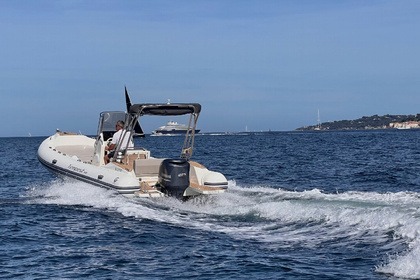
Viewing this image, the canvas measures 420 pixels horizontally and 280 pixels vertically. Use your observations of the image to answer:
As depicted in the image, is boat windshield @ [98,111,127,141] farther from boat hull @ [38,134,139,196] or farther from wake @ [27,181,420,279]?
wake @ [27,181,420,279]

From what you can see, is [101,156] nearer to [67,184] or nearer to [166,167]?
[67,184]

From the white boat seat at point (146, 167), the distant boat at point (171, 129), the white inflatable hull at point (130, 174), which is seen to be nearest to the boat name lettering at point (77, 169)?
the white inflatable hull at point (130, 174)

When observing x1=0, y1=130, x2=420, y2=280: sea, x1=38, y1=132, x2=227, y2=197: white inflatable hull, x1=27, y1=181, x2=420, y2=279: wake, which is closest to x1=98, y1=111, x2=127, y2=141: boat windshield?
x1=38, y1=132, x2=227, y2=197: white inflatable hull

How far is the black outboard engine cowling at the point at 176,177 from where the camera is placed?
541 inches

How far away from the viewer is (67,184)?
16.1m

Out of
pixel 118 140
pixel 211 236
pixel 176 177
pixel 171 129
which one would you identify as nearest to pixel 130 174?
pixel 176 177

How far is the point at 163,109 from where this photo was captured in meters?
14.6

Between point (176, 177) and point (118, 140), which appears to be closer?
point (176, 177)

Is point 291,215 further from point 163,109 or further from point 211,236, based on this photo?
point 163,109

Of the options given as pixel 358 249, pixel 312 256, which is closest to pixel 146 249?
pixel 312 256

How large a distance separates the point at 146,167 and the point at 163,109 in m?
1.38

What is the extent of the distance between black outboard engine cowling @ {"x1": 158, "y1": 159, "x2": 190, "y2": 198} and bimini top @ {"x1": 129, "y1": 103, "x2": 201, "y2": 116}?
130 cm

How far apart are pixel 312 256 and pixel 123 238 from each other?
3203 millimetres

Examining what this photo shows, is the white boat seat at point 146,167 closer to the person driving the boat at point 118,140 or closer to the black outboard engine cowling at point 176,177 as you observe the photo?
the person driving the boat at point 118,140
